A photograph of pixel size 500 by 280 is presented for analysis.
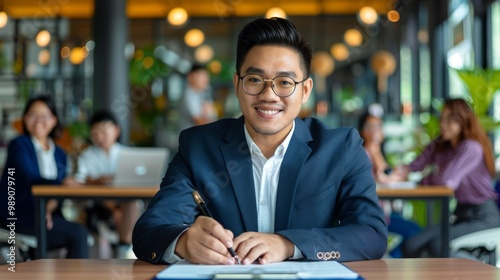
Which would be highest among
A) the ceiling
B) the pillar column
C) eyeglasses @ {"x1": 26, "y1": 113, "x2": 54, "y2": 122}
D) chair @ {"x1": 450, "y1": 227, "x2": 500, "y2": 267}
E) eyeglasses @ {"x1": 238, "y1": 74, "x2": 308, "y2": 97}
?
the ceiling

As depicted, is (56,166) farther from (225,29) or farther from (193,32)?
(225,29)

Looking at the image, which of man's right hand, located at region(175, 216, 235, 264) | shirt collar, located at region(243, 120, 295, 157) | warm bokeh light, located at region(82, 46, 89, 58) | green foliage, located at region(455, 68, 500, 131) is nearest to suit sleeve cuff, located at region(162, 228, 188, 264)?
man's right hand, located at region(175, 216, 235, 264)

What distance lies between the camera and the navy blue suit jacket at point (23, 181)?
404cm

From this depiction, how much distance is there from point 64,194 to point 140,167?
53 centimetres

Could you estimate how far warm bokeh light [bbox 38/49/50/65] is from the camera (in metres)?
13.2

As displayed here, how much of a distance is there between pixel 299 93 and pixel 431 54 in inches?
361

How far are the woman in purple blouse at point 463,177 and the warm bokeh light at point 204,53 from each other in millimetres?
9569

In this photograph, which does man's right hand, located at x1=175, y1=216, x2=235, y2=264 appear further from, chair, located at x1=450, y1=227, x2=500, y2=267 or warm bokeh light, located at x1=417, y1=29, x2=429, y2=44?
warm bokeh light, located at x1=417, y1=29, x2=429, y2=44

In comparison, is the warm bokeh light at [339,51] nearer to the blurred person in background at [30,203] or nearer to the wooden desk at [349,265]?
the blurred person in background at [30,203]

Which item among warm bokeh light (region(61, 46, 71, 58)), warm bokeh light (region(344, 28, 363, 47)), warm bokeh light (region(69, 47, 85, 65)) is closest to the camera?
warm bokeh light (region(344, 28, 363, 47))

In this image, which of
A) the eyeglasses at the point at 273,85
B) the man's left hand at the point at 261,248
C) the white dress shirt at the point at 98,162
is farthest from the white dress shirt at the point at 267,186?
the white dress shirt at the point at 98,162

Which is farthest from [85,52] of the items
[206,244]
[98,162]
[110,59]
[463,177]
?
[206,244]

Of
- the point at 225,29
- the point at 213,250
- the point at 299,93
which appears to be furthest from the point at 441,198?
the point at 225,29

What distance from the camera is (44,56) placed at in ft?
43.5
